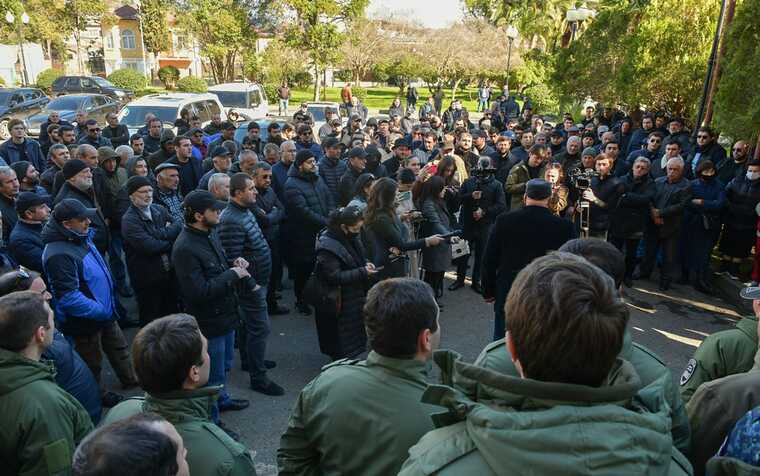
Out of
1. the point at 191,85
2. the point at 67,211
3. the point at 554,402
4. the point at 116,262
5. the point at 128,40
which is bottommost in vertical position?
the point at 116,262

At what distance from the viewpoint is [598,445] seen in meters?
1.23

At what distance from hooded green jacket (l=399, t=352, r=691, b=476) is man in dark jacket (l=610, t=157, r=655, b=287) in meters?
6.99

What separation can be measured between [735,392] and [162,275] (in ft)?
16.1

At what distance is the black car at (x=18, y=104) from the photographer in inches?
769

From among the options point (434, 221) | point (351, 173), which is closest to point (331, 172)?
point (351, 173)

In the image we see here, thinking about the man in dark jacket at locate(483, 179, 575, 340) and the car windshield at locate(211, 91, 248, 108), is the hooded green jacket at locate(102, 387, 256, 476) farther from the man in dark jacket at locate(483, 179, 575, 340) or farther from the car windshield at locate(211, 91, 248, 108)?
the car windshield at locate(211, 91, 248, 108)

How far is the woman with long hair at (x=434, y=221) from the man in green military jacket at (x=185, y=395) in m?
4.61

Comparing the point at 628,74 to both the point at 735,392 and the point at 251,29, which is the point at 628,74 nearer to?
the point at 735,392

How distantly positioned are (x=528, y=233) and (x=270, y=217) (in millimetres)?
3206

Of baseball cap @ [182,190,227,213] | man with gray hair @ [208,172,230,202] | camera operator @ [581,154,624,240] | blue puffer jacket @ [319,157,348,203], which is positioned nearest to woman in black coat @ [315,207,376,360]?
baseball cap @ [182,190,227,213]

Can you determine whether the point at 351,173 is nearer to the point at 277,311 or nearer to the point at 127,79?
the point at 277,311

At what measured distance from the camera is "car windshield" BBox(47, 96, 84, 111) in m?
19.2

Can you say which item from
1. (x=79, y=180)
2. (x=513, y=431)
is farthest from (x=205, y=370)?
(x=79, y=180)

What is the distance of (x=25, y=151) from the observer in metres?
9.53
